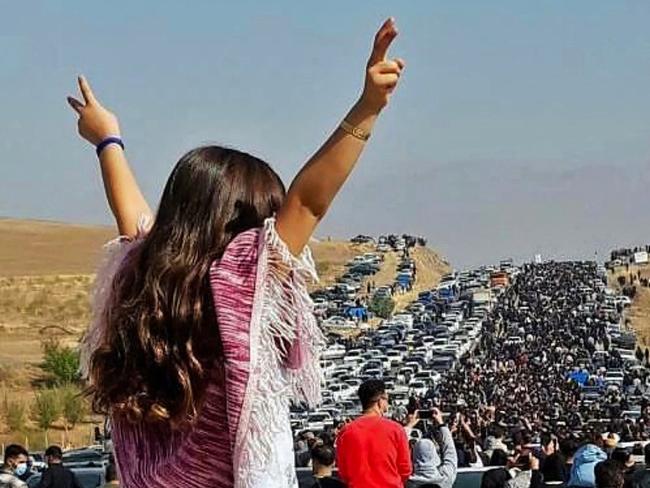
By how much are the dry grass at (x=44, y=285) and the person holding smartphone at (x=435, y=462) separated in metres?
33.4

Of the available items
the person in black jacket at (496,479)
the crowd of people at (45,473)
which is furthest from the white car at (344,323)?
the person in black jacket at (496,479)

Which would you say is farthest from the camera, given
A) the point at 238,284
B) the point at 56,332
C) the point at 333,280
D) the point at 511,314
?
the point at 333,280

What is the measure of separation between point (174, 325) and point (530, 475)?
31.7ft

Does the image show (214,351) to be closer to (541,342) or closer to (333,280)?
(541,342)

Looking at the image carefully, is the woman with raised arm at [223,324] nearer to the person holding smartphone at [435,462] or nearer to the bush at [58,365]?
the person holding smartphone at [435,462]

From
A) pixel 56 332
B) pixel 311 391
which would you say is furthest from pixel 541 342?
pixel 311 391

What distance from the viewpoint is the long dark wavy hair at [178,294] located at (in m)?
3.02

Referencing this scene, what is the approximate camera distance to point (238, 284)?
302 cm

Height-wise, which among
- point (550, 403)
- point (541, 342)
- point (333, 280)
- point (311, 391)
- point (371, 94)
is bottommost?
point (311, 391)

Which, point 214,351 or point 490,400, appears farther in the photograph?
point 490,400

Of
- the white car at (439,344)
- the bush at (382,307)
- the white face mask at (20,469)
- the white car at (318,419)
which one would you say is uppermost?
the bush at (382,307)

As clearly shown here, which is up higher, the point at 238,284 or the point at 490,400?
the point at 490,400

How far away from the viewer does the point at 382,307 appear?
11700 cm

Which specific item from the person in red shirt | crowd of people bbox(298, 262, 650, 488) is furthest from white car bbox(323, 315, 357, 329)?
the person in red shirt
